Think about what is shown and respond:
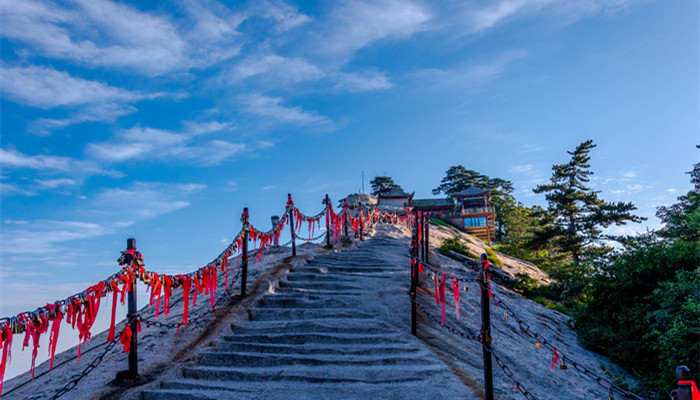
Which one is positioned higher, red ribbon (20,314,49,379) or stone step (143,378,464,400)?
red ribbon (20,314,49,379)

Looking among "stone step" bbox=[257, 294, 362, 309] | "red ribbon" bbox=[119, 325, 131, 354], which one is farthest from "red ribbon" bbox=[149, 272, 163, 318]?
"stone step" bbox=[257, 294, 362, 309]

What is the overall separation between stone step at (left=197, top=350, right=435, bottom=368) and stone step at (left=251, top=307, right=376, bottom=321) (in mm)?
1457

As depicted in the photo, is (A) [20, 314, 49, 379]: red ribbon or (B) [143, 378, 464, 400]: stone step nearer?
(A) [20, 314, 49, 379]: red ribbon

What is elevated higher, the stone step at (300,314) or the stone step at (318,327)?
the stone step at (300,314)

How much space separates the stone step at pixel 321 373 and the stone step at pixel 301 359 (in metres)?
0.12

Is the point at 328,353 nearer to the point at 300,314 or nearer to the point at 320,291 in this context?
the point at 300,314

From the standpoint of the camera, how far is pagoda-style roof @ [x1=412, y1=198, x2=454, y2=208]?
144ft

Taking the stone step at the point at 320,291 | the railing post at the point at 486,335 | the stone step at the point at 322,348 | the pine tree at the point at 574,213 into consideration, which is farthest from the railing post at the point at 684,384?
the pine tree at the point at 574,213

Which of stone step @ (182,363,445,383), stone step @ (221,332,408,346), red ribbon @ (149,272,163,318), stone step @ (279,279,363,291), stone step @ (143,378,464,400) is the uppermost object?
red ribbon @ (149,272,163,318)

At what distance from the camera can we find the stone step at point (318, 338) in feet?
24.1

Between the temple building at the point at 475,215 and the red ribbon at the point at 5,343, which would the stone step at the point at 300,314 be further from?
the temple building at the point at 475,215

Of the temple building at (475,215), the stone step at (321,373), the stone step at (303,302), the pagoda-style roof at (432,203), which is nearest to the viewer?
the stone step at (321,373)

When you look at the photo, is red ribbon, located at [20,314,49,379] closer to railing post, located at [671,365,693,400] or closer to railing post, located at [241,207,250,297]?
railing post, located at [241,207,250,297]

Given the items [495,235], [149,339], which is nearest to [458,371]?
[149,339]
